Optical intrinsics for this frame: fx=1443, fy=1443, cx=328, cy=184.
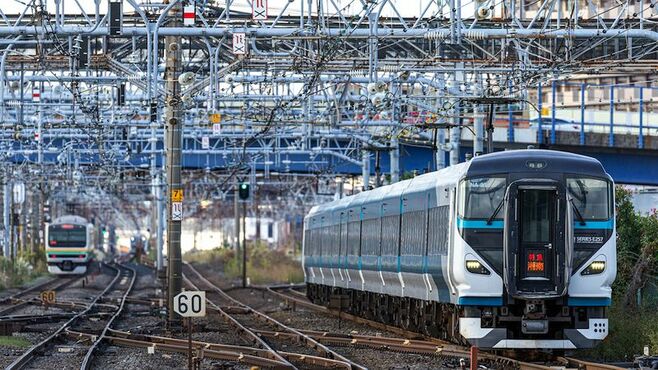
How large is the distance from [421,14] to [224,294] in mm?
25829

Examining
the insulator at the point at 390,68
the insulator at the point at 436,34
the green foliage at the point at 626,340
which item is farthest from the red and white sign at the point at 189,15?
the green foliage at the point at 626,340

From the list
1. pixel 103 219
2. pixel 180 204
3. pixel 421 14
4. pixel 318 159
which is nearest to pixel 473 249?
pixel 421 14

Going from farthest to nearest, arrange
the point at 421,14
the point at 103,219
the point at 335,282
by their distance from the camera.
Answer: the point at 103,219 → the point at 335,282 → the point at 421,14

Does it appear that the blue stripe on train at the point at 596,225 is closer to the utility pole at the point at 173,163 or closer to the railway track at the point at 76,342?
the railway track at the point at 76,342

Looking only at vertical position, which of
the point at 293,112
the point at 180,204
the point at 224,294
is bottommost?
the point at 224,294

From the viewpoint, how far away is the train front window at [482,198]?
20.0m

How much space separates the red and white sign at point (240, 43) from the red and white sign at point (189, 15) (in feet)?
2.91

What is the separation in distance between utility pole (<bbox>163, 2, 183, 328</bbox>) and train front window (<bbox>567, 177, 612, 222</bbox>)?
9381 millimetres

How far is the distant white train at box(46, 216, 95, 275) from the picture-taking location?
67.9 metres

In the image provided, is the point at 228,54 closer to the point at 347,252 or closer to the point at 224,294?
the point at 347,252

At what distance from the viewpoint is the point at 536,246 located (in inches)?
780

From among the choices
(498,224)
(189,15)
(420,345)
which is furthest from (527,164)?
(189,15)

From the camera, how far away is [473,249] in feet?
65.9

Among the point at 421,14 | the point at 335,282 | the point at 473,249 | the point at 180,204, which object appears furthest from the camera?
the point at 335,282
